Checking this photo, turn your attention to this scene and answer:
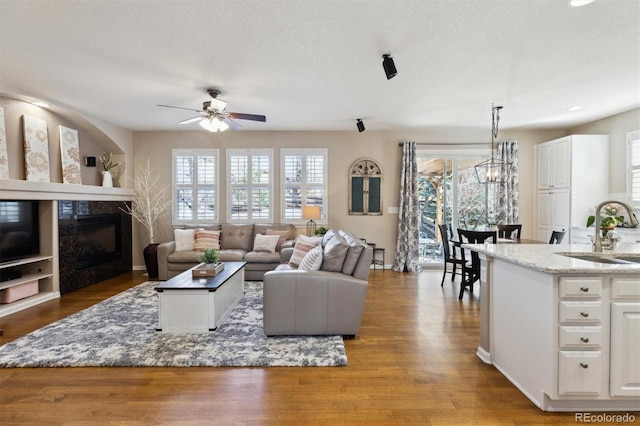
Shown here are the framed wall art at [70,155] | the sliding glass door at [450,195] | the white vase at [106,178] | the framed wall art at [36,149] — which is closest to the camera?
Result: the framed wall art at [36,149]

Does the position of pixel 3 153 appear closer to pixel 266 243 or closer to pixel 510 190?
pixel 266 243

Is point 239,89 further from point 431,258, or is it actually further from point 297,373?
point 431,258

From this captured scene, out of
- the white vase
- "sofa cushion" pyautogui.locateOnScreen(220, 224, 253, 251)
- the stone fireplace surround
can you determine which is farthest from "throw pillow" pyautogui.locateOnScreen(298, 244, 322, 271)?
the white vase

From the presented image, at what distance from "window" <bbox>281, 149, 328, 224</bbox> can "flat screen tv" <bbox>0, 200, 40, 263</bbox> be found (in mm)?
3824

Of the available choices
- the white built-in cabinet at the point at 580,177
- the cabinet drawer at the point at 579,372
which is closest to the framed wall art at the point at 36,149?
the cabinet drawer at the point at 579,372

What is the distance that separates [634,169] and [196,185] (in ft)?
24.5

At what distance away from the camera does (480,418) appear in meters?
1.93

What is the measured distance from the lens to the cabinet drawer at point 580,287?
1.90 meters

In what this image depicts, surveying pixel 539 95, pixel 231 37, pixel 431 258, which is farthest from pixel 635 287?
pixel 431 258

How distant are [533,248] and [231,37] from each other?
3.17 meters

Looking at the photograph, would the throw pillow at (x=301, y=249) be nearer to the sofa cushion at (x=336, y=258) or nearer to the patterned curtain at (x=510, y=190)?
the sofa cushion at (x=336, y=258)

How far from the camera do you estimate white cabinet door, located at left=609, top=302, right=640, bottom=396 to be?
1.91 m

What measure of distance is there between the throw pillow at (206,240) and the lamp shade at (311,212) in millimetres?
1673

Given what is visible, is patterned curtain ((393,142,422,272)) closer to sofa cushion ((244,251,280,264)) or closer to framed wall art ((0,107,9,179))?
sofa cushion ((244,251,280,264))
